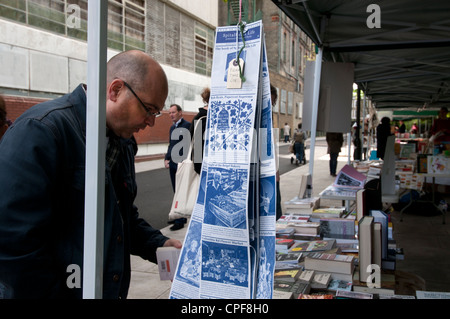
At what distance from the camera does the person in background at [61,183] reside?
111 centimetres

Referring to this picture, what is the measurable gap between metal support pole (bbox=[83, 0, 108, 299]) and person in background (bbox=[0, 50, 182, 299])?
165 mm

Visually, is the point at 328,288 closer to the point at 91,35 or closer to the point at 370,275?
the point at 370,275

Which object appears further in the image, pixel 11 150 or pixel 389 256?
pixel 389 256

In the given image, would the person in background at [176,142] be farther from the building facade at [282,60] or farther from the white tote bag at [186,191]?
the building facade at [282,60]

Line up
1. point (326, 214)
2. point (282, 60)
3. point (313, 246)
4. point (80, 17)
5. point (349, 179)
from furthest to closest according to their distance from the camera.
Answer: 1. point (282, 60)
2. point (80, 17)
3. point (349, 179)
4. point (326, 214)
5. point (313, 246)

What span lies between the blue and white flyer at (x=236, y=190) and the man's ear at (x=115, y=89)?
15.7 inches

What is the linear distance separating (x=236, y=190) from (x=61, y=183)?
62cm

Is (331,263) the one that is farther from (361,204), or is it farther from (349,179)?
(349,179)

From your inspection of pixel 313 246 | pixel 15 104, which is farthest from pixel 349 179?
pixel 15 104

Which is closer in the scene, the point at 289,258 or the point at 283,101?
the point at 289,258

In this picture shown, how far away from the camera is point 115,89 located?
1355 millimetres

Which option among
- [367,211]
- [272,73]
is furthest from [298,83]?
[367,211]
